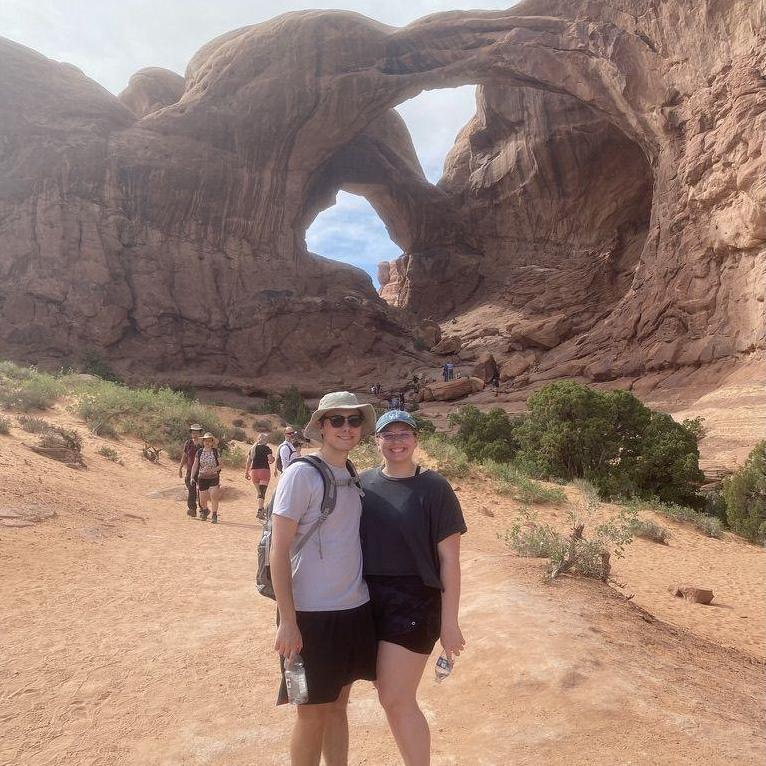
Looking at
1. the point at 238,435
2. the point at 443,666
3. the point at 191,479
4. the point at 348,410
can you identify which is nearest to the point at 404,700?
the point at 443,666

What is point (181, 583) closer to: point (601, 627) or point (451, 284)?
point (601, 627)

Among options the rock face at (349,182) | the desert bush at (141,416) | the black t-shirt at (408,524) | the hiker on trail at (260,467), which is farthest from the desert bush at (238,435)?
the black t-shirt at (408,524)

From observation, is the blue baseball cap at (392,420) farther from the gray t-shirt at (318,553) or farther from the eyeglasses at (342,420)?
the gray t-shirt at (318,553)

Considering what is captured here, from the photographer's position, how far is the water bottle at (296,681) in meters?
2.08

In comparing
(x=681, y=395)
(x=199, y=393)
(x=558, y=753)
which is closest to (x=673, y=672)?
(x=558, y=753)

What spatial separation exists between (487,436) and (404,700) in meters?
16.2

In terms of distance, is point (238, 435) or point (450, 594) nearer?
point (450, 594)

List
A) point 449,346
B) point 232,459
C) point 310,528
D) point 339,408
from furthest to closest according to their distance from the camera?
point 449,346, point 232,459, point 339,408, point 310,528

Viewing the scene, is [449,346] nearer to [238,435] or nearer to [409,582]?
[238,435]

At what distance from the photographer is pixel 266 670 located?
13.1 feet

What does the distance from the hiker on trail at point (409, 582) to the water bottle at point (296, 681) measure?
0.32m

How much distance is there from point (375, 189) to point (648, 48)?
21.6 m

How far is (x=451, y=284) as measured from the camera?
1793 inches

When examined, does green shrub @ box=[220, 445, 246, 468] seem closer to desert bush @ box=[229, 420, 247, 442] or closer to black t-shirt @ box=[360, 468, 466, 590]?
desert bush @ box=[229, 420, 247, 442]
